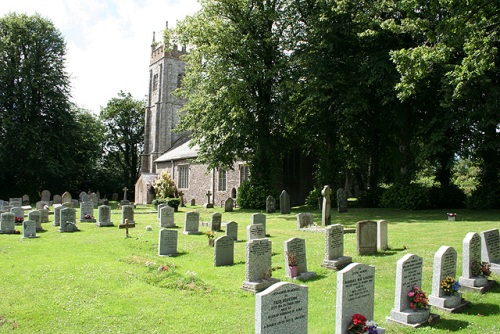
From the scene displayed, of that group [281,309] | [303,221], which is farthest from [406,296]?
[303,221]

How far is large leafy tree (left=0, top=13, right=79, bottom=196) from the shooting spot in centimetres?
3900

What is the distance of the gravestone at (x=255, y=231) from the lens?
40.0ft

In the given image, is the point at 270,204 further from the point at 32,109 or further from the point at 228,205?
the point at 32,109

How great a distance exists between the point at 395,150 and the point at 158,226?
17.6 m

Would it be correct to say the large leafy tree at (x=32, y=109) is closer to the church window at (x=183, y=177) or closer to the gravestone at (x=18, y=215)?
the church window at (x=183, y=177)

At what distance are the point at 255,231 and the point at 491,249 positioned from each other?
6.22 m

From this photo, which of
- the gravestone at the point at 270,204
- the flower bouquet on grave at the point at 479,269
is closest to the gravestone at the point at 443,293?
the flower bouquet on grave at the point at 479,269

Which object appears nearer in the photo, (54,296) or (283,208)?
(54,296)

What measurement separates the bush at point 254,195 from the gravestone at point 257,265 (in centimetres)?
1928

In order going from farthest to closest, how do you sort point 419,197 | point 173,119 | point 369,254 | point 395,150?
point 173,119
point 395,150
point 419,197
point 369,254

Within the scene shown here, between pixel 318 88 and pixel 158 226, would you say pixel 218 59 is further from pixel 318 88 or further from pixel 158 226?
pixel 158 226

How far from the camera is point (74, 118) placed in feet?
145

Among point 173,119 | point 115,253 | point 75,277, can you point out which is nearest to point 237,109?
point 115,253

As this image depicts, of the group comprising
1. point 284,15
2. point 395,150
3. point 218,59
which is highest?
point 284,15
